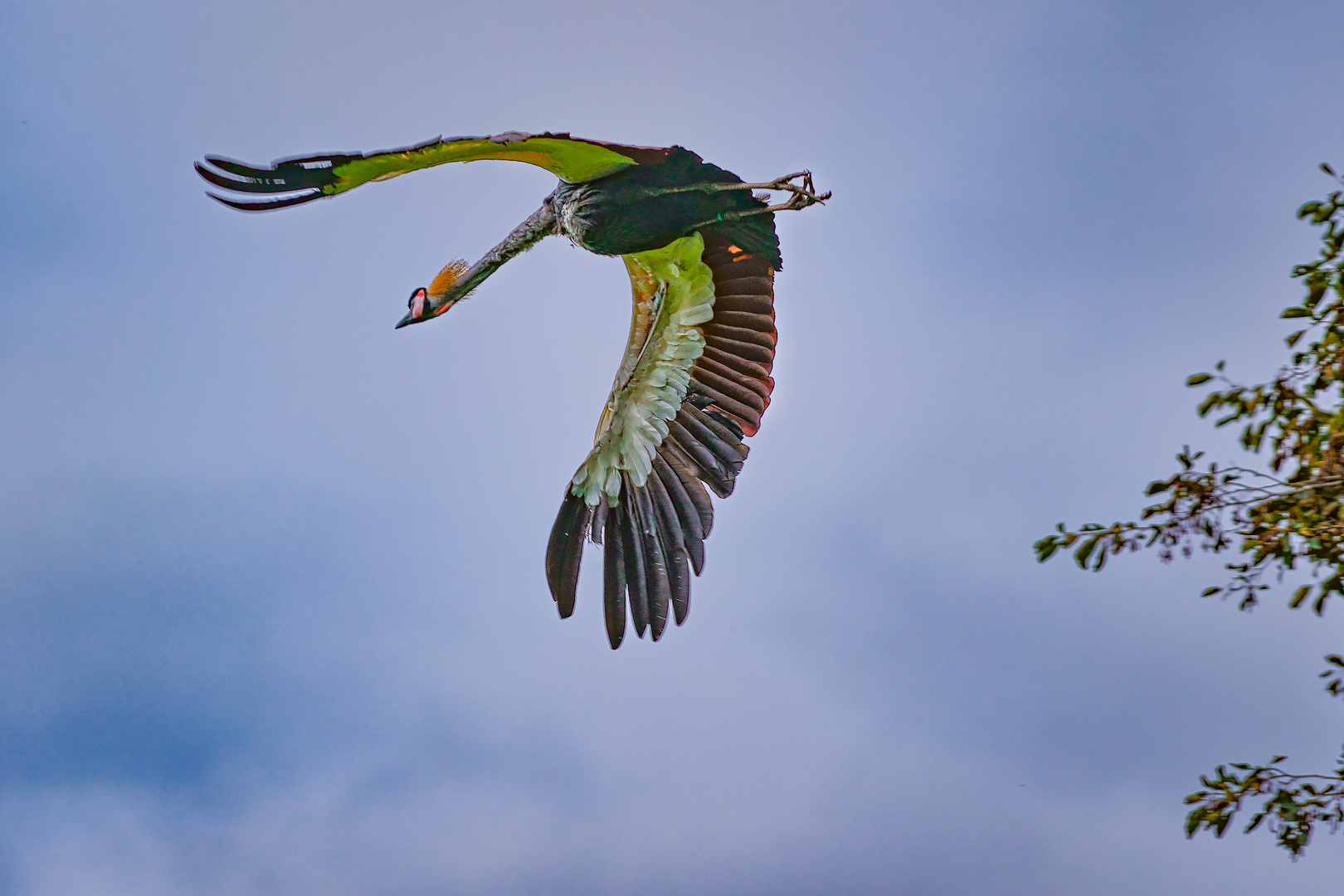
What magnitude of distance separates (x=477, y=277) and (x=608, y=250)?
0.97 metres

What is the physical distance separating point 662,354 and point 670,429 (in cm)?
45

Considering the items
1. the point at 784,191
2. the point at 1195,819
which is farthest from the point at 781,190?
the point at 1195,819

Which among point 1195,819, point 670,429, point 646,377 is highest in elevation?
point 646,377

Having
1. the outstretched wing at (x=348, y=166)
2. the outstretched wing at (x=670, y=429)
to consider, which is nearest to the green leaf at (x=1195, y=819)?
the outstretched wing at (x=670, y=429)

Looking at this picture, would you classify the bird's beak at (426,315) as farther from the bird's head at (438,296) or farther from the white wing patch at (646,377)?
the white wing patch at (646,377)

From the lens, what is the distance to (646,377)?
7.61 m

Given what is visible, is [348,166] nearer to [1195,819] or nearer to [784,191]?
[784,191]

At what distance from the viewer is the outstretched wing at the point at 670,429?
7.21m

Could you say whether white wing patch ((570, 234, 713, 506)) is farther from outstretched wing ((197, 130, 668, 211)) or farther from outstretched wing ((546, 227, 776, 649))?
outstretched wing ((197, 130, 668, 211))

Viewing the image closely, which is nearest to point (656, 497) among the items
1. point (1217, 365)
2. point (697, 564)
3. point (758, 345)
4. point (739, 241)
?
point (697, 564)

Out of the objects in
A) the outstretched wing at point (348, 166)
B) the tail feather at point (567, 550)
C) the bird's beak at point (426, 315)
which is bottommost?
the tail feather at point (567, 550)

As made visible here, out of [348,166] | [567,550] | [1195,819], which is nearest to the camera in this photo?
[1195,819]

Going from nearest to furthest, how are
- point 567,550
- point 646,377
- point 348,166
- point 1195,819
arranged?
1. point 1195,819
2. point 348,166
3. point 567,550
4. point 646,377

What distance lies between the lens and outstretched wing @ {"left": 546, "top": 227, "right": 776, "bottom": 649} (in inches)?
284
